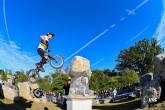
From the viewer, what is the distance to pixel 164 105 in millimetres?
18641

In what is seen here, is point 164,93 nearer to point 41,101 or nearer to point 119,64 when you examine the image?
point 41,101

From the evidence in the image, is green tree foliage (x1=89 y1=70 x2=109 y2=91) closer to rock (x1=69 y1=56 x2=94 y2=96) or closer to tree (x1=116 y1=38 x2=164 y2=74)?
tree (x1=116 y1=38 x2=164 y2=74)

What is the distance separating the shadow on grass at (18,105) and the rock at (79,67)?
9830mm

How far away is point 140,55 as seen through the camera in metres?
115

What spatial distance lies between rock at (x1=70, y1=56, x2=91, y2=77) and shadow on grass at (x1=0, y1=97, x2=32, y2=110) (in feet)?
32.3

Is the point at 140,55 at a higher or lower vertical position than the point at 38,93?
higher

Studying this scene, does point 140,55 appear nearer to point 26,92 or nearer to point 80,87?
point 26,92

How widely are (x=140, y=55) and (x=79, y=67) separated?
4114 inches

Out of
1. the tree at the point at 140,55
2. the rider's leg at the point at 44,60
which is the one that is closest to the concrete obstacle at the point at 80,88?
the rider's leg at the point at 44,60

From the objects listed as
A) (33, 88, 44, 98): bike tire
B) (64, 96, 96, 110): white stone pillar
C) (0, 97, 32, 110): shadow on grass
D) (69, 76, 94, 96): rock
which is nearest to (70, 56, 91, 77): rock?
(69, 76, 94, 96): rock

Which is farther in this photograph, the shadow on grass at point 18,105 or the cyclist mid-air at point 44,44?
the shadow on grass at point 18,105

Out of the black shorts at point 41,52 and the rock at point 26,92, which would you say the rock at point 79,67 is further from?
the rock at point 26,92

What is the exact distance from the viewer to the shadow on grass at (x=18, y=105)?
21.3m

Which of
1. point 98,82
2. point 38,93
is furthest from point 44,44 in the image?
point 98,82
